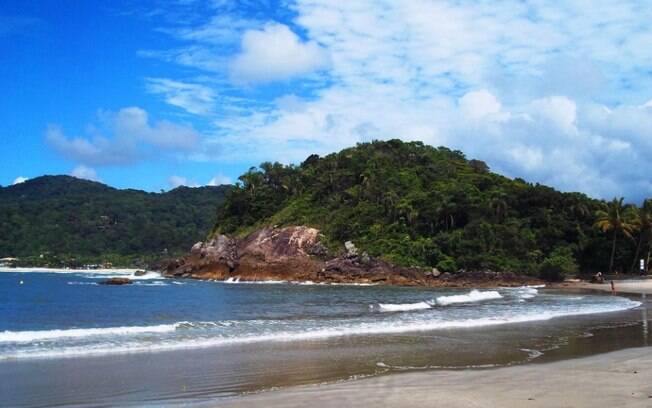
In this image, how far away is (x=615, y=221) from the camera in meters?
67.0

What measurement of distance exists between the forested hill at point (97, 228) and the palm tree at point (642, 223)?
396 feet

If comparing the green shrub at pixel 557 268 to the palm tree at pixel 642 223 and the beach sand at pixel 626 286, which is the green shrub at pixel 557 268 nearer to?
the beach sand at pixel 626 286

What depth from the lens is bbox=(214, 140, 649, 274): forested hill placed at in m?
72.2

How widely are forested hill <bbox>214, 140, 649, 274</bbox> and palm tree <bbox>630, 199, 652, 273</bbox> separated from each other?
1.66 metres

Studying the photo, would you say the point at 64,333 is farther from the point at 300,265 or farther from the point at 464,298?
the point at 300,265

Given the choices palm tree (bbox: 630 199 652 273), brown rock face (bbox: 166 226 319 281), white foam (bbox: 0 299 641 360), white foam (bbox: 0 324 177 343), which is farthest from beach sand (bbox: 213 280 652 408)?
brown rock face (bbox: 166 226 319 281)

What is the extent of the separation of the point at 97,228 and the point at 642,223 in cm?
15295

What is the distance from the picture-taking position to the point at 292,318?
29156 millimetres

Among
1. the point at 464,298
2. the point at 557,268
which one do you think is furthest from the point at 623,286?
the point at 464,298

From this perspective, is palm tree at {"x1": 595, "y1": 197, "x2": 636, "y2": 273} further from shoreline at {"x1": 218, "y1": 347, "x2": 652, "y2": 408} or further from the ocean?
shoreline at {"x1": 218, "y1": 347, "x2": 652, "y2": 408}

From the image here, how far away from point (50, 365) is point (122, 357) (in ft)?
6.50

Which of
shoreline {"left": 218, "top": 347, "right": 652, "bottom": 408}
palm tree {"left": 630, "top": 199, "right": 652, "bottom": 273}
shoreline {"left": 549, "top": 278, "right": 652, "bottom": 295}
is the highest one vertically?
palm tree {"left": 630, "top": 199, "right": 652, "bottom": 273}

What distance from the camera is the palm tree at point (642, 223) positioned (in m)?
67.1

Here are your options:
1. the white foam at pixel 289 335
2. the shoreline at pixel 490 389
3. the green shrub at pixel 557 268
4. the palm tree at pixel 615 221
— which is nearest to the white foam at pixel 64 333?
the white foam at pixel 289 335
